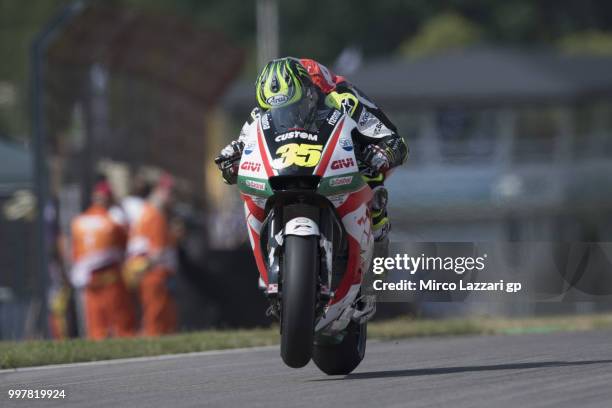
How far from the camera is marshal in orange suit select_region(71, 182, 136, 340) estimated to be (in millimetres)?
16922

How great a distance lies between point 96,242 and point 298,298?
8667 millimetres

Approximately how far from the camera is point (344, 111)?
30.2 ft

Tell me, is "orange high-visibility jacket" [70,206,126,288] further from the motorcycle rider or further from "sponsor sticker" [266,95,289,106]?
"sponsor sticker" [266,95,289,106]

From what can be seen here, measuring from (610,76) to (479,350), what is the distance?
3601 cm

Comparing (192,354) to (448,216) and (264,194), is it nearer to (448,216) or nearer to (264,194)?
(264,194)

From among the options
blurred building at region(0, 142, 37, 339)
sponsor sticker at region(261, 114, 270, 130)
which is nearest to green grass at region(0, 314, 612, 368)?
sponsor sticker at region(261, 114, 270, 130)

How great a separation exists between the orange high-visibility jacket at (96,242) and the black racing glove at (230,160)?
748 centimetres

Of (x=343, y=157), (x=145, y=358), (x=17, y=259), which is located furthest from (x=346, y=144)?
(x=17, y=259)

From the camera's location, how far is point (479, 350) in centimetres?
1094

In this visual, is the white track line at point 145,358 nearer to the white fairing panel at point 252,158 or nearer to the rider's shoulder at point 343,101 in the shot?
the white fairing panel at point 252,158

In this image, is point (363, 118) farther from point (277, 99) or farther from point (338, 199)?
point (338, 199)

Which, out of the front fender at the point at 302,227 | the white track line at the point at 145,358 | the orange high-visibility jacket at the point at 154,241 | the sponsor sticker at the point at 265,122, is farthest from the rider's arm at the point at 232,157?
the orange high-visibility jacket at the point at 154,241

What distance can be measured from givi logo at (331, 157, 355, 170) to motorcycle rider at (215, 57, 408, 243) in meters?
0.26

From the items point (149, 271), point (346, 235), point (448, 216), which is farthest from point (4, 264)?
point (448, 216)
